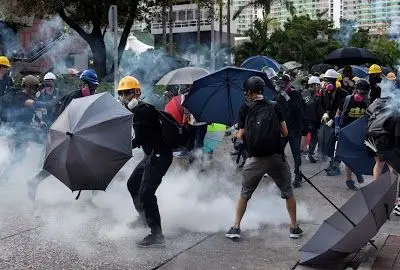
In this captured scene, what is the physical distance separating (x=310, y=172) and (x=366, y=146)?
3.57 m

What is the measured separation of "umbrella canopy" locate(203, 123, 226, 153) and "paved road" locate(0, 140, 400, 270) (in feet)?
5.09

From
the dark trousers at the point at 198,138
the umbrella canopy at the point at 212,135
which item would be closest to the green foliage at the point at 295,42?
the umbrella canopy at the point at 212,135

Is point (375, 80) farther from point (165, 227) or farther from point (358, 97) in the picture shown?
point (165, 227)

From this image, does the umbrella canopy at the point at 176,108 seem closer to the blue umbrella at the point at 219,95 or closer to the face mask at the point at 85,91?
the blue umbrella at the point at 219,95

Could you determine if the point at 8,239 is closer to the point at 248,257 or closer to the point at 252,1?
the point at 248,257

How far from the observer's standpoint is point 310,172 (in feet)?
33.0

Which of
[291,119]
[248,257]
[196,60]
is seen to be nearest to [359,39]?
[196,60]

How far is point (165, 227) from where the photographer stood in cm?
616

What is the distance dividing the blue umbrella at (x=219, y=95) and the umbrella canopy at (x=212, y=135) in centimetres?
163

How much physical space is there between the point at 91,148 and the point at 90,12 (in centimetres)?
1650

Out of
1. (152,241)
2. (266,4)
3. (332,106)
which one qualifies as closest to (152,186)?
(152,241)

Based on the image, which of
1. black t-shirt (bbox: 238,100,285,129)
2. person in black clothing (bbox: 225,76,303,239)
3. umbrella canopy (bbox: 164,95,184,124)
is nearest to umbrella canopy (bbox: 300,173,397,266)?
person in black clothing (bbox: 225,76,303,239)

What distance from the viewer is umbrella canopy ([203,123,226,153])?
1013 centimetres

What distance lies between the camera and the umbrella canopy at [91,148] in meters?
5.00
